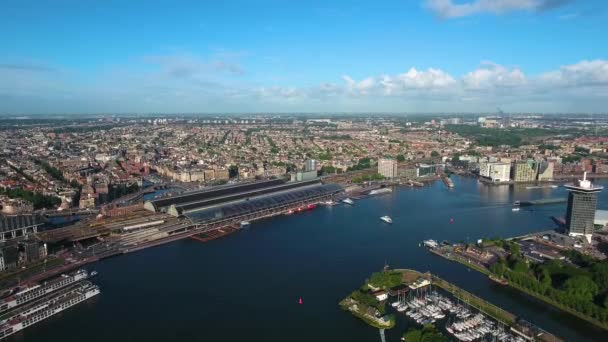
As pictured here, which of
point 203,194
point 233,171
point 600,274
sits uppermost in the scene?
point 203,194

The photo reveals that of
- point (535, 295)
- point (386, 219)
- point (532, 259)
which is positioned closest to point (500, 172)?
point (386, 219)

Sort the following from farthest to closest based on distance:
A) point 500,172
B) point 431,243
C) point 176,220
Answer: point 500,172, point 176,220, point 431,243

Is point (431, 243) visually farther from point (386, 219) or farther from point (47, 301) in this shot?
point (47, 301)

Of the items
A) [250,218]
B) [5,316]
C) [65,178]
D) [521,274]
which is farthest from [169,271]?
[65,178]

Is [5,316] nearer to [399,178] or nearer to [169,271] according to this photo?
[169,271]

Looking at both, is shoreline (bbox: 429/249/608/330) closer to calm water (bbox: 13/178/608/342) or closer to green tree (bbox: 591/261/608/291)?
calm water (bbox: 13/178/608/342)

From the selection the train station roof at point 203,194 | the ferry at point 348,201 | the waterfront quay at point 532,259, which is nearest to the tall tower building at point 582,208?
the waterfront quay at point 532,259

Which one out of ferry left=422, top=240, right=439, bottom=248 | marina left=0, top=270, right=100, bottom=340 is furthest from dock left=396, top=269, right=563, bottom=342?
marina left=0, top=270, right=100, bottom=340
